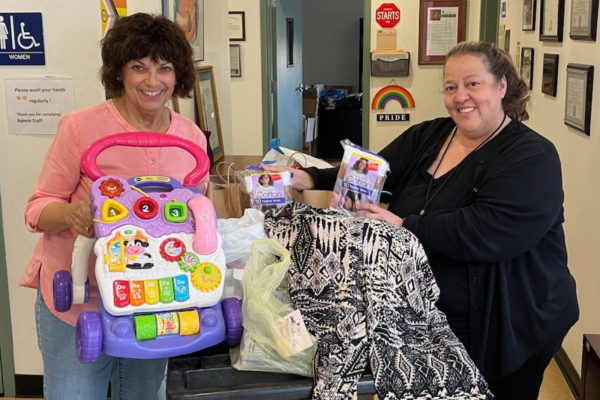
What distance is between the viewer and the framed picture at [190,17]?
2.81m

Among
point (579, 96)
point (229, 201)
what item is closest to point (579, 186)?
point (579, 96)

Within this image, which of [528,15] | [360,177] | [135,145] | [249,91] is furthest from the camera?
[249,91]

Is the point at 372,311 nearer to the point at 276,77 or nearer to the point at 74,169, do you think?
the point at 74,169

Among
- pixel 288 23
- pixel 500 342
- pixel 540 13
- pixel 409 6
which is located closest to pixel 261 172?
pixel 500 342

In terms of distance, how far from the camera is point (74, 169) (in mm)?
1610

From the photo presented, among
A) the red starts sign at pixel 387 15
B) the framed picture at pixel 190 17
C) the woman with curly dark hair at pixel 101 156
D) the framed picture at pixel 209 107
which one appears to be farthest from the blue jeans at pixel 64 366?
the red starts sign at pixel 387 15

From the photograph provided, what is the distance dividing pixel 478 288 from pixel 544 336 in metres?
0.23

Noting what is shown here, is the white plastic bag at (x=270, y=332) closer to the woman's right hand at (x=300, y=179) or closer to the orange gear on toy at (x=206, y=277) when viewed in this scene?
the orange gear on toy at (x=206, y=277)

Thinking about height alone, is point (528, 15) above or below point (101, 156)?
above

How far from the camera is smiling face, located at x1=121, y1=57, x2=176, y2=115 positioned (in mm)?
1641

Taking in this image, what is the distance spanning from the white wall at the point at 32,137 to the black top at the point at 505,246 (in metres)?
1.38

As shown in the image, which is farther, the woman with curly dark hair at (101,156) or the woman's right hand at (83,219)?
the woman with curly dark hair at (101,156)

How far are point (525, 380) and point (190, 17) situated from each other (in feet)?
7.16

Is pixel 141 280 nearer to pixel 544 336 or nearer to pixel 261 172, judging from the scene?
pixel 261 172
